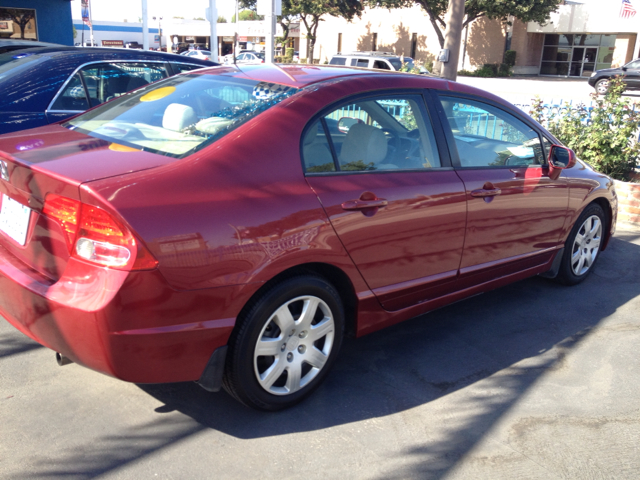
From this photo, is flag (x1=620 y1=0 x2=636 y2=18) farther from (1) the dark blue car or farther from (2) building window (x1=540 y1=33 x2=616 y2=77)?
(1) the dark blue car

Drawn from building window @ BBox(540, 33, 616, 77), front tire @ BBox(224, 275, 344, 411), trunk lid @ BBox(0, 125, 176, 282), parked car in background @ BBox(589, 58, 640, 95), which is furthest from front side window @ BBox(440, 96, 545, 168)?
building window @ BBox(540, 33, 616, 77)

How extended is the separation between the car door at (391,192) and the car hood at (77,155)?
0.81 meters

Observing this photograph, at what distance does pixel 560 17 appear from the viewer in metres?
41.3

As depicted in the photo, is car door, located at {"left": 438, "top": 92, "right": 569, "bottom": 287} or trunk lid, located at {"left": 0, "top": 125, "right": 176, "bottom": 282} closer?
trunk lid, located at {"left": 0, "top": 125, "right": 176, "bottom": 282}

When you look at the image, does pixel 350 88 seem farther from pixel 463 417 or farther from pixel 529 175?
pixel 463 417

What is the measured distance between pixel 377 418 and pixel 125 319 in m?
1.39

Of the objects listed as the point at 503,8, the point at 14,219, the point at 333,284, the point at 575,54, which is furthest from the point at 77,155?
the point at 575,54

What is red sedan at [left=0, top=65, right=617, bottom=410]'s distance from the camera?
2.41 m

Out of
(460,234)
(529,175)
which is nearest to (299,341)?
(460,234)

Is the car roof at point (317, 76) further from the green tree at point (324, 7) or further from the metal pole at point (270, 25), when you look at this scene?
the green tree at point (324, 7)

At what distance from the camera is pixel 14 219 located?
2.79m

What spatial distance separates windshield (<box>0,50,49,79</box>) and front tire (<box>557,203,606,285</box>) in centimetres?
474

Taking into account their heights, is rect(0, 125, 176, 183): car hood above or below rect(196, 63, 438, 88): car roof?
below

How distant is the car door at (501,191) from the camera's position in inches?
146
